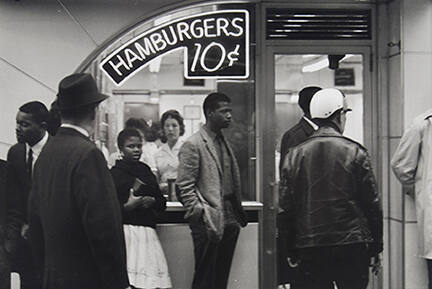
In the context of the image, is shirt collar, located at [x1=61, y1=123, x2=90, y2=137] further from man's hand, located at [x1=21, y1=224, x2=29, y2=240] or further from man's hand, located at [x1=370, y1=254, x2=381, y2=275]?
man's hand, located at [x1=370, y1=254, x2=381, y2=275]

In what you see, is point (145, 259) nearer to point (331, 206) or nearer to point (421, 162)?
point (331, 206)

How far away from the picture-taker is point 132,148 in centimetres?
491

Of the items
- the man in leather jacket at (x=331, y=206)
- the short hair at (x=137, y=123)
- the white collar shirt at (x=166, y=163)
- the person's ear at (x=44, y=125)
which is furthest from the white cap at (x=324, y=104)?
the person's ear at (x=44, y=125)

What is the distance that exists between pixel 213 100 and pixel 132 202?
3.02 ft

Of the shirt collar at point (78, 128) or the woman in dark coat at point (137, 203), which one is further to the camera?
the woman in dark coat at point (137, 203)

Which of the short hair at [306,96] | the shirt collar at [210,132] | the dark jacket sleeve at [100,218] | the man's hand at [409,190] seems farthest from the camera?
the man's hand at [409,190]

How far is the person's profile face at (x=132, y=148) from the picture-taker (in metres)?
4.90

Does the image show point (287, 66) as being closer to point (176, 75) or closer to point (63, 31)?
point (176, 75)

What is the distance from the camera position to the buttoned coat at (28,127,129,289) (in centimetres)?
400

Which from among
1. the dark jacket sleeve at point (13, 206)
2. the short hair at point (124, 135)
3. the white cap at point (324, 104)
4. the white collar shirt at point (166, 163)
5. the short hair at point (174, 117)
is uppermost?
the white cap at point (324, 104)

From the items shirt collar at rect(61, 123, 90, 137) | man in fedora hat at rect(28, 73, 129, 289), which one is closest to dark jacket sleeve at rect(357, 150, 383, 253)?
man in fedora hat at rect(28, 73, 129, 289)

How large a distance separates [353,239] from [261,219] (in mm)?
676

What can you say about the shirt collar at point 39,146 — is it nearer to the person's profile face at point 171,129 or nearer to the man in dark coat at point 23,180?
the man in dark coat at point 23,180

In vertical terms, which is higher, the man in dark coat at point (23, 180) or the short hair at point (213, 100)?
the short hair at point (213, 100)
